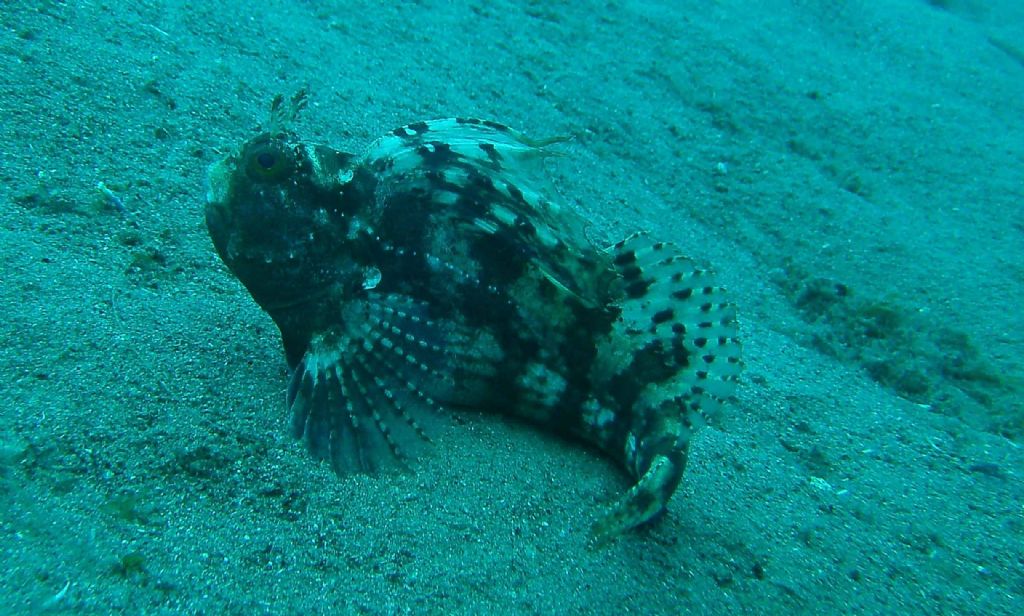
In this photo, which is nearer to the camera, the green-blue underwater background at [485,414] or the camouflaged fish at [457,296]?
the green-blue underwater background at [485,414]

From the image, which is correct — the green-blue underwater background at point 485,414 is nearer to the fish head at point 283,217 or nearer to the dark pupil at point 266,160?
the fish head at point 283,217

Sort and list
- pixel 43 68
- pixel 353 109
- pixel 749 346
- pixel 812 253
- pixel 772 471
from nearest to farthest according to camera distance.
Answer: pixel 772 471 < pixel 43 68 < pixel 749 346 < pixel 353 109 < pixel 812 253

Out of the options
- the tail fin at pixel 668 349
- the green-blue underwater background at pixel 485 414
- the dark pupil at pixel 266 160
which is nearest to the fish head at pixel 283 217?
the dark pupil at pixel 266 160

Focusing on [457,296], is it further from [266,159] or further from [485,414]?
[266,159]

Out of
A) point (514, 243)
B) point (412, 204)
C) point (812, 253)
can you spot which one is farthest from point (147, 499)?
point (812, 253)

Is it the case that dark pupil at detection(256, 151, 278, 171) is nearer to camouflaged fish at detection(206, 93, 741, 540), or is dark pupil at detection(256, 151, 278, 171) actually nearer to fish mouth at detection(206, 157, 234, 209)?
camouflaged fish at detection(206, 93, 741, 540)

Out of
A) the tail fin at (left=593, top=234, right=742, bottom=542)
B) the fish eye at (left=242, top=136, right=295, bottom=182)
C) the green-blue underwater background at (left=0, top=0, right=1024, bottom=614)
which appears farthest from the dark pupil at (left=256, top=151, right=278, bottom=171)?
the tail fin at (left=593, top=234, right=742, bottom=542)

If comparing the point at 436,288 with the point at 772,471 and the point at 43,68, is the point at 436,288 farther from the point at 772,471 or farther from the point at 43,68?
the point at 43,68

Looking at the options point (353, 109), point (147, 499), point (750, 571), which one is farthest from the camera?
point (353, 109)
